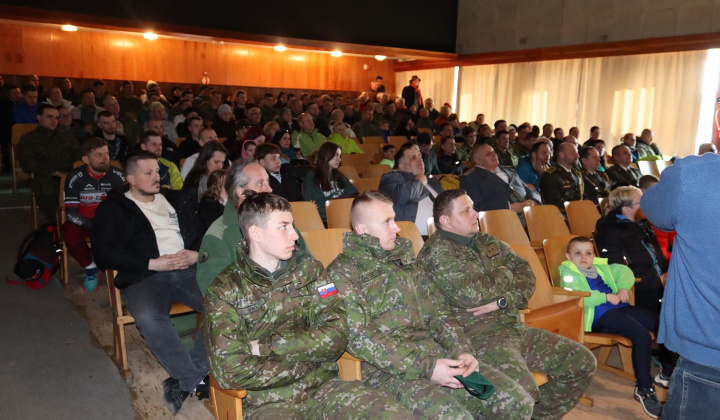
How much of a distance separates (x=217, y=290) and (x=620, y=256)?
2.71 meters

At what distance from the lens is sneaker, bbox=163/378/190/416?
286cm

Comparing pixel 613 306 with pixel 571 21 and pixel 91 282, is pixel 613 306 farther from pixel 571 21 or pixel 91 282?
pixel 571 21

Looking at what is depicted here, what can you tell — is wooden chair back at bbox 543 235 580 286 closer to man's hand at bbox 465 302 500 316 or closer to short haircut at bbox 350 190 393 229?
man's hand at bbox 465 302 500 316

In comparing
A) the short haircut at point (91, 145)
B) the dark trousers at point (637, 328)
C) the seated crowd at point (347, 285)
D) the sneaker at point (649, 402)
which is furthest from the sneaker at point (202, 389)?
the sneaker at point (649, 402)

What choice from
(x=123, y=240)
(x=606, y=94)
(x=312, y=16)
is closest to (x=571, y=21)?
(x=606, y=94)

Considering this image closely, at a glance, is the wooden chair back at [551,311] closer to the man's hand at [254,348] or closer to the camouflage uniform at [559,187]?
the man's hand at [254,348]

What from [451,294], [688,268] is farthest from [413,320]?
[688,268]

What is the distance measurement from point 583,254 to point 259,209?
2161 millimetres

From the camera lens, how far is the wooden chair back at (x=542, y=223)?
14.4ft

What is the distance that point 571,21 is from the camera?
10828 mm

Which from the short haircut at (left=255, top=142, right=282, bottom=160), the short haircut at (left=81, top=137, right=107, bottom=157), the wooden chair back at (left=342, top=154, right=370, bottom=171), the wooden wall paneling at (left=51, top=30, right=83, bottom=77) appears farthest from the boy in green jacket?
the wooden wall paneling at (left=51, top=30, right=83, bottom=77)

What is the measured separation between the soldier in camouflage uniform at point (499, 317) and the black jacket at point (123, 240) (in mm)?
1512

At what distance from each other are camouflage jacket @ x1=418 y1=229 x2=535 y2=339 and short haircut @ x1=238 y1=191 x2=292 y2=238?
882 mm

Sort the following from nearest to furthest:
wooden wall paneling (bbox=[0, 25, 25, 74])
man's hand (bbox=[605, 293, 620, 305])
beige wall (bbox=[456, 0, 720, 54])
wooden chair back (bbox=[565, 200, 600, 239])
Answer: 1. man's hand (bbox=[605, 293, 620, 305])
2. wooden chair back (bbox=[565, 200, 600, 239])
3. beige wall (bbox=[456, 0, 720, 54])
4. wooden wall paneling (bbox=[0, 25, 25, 74])
